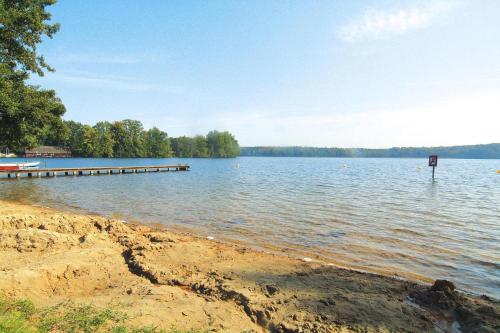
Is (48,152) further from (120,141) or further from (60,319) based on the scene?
(60,319)

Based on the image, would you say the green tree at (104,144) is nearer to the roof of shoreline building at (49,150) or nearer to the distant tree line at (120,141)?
the distant tree line at (120,141)

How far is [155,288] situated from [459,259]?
9344mm

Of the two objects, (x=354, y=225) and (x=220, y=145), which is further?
(x=220, y=145)

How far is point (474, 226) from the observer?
47.4 ft

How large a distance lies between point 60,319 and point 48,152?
462 ft

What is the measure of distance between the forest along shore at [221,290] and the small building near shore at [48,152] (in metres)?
134

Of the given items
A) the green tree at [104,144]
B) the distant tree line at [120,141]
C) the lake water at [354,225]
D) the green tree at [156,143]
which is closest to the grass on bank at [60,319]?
the lake water at [354,225]

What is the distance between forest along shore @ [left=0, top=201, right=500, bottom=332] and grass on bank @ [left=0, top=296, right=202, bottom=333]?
26 centimetres

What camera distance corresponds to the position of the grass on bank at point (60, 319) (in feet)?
12.9

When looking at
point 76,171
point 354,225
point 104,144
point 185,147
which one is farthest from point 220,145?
point 354,225

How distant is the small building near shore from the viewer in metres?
119

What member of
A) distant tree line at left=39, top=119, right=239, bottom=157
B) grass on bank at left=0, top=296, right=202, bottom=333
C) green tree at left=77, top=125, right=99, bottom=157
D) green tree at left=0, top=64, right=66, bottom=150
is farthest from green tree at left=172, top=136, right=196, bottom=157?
grass on bank at left=0, top=296, right=202, bottom=333

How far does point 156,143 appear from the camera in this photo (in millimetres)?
141625

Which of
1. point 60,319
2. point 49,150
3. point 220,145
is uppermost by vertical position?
point 220,145
